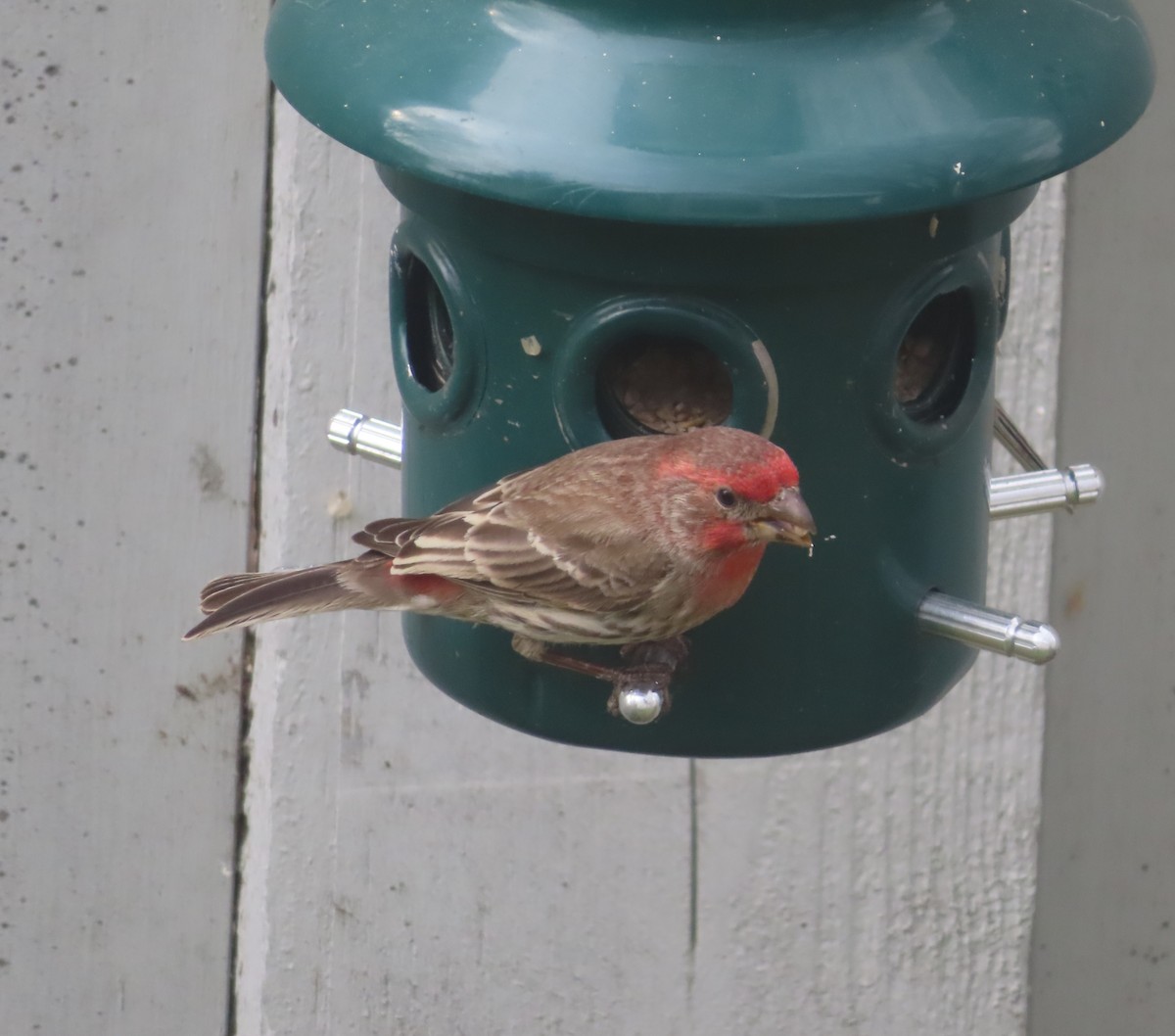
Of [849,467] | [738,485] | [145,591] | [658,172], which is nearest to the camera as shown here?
[658,172]

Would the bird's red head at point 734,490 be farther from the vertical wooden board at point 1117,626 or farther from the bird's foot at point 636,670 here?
the vertical wooden board at point 1117,626

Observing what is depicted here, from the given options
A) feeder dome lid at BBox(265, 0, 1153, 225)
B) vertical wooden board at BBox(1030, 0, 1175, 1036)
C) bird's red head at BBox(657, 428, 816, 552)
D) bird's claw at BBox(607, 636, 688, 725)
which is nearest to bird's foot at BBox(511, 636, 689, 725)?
bird's claw at BBox(607, 636, 688, 725)

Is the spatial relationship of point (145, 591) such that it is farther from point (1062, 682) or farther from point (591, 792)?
point (1062, 682)

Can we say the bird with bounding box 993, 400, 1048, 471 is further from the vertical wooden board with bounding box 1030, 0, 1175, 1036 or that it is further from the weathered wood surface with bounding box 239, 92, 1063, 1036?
the vertical wooden board with bounding box 1030, 0, 1175, 1036

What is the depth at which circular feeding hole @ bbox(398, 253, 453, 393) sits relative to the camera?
274cm

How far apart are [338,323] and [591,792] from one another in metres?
1.04

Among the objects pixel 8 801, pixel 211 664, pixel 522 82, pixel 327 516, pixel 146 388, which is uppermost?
pixel 522 82

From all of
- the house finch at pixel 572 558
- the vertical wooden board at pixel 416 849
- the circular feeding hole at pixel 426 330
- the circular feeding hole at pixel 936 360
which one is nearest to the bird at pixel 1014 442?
the circular feeding hole at pixel 936 360

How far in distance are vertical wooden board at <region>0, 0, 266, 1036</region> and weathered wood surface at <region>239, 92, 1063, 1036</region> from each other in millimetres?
138

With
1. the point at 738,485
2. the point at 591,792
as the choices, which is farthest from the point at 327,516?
the point at 738,485

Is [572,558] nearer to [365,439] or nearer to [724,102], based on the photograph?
[365,439]

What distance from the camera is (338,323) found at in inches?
133

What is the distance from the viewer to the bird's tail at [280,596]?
257 centimetres

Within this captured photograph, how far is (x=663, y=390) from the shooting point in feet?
8.37
